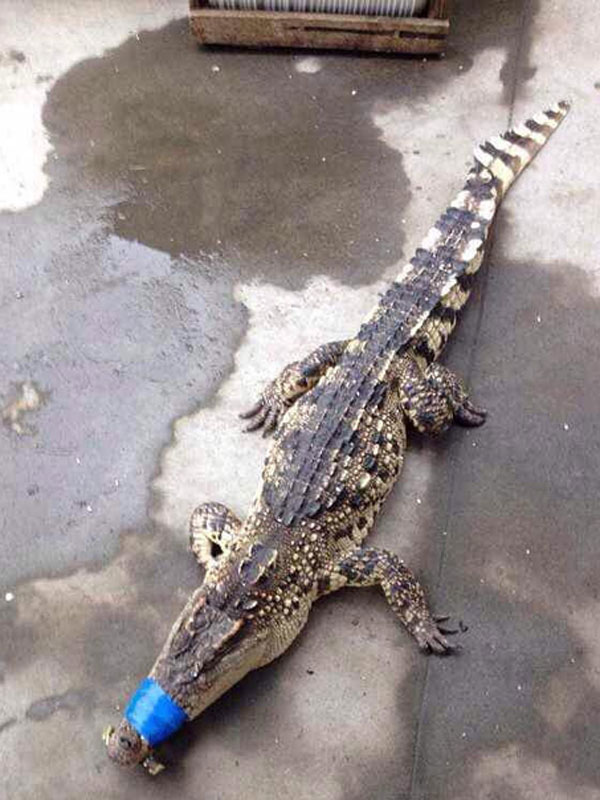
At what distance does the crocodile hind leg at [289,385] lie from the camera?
4.09 metres

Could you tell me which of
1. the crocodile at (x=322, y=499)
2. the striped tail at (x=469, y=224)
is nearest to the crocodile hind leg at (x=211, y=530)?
the crocodile at (x=322, y=499)

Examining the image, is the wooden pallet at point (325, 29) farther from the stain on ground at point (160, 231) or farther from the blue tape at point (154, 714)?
the blue tape at point (154, 714)

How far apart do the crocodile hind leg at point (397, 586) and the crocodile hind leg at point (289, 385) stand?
89cm

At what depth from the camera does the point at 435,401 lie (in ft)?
12.9

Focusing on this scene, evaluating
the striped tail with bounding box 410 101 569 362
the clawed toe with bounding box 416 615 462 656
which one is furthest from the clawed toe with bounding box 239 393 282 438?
the clawed toe with bounding box 416 615 462 656

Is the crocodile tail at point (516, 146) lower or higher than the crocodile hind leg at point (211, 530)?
higher

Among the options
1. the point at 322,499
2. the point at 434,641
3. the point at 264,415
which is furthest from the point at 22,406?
the point at 434,641

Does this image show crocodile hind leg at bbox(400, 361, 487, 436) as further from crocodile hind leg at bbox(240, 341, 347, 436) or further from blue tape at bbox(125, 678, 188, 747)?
blue tape at bbox(125, 678, 188, 747)

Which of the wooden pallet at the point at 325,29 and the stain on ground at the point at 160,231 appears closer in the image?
the stain on ground at the point at 160,231

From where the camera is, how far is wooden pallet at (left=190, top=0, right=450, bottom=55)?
5.30 meters

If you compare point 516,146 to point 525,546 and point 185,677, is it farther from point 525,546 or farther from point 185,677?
point 185,677

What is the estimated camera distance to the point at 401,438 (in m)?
3.89

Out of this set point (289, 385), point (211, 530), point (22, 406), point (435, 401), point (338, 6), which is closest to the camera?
point (211, 530)

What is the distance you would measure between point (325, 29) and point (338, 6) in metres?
0.16
